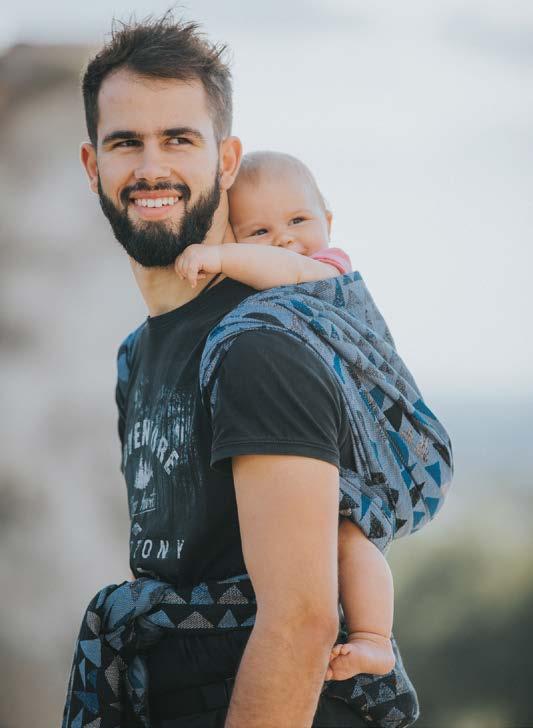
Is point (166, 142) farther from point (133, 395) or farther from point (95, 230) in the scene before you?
point (95, 230)

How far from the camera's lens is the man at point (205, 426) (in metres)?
1.39

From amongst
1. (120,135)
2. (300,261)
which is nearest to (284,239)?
(300,261)

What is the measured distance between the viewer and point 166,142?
6.18ft

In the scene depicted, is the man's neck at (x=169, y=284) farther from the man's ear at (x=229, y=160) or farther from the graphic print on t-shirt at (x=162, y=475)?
the graphic print on t-shirt at (x=162, y=475)

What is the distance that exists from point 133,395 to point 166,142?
0.49 meters

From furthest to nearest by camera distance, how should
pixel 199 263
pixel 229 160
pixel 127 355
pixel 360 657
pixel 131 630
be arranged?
pixel 127 355
pixel 229 160
pixel 199 263
pixel 131 630
pixel 360 657

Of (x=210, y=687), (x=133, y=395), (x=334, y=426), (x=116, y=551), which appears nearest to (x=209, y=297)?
(x=133, y=395)

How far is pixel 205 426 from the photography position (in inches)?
63.0

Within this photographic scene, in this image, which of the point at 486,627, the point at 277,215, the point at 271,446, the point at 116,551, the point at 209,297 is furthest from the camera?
the point at 486,627

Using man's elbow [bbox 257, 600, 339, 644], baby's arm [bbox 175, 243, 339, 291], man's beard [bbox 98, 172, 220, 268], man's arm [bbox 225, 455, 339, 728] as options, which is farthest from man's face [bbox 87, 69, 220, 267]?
man's elbow [bbox 257, 600, 339, 644]

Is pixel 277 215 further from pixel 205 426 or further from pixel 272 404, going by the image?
Answer: pixel 272 404

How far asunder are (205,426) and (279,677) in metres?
0.42

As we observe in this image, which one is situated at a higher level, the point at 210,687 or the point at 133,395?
the point at 133,395

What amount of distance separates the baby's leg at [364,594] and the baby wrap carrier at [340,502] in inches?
1.1
